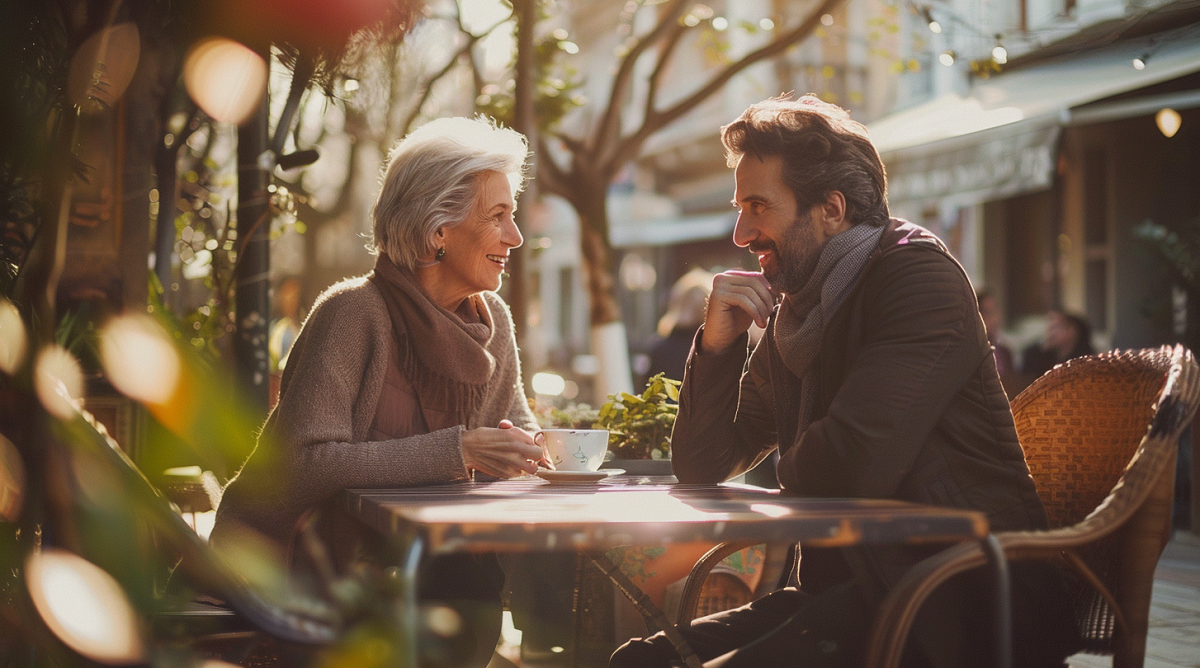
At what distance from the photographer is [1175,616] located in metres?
5.07

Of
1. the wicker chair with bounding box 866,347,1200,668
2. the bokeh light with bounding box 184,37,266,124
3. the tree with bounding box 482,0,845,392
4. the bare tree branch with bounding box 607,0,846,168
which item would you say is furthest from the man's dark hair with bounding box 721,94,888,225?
the tree with bounding box 482,0,845,392

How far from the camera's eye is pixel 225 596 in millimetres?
1495

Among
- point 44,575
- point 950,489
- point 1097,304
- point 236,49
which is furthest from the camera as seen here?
point 1097,304

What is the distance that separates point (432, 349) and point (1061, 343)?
7.56 m

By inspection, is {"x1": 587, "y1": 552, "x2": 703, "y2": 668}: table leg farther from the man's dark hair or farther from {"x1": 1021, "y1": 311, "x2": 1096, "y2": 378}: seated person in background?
{"x1": 1021, "y1": 311, "x2": 1096, "y2": 378}: seated person in background

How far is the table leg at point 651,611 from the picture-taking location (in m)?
2.12

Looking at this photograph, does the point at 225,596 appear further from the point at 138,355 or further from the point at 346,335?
the point at 138,355

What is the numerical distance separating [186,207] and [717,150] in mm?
17621

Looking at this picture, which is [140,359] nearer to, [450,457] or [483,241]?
[483,241]

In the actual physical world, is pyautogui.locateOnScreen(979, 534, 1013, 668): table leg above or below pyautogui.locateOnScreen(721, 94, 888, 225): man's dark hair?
below

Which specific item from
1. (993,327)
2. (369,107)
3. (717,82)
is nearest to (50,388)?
(717,82)

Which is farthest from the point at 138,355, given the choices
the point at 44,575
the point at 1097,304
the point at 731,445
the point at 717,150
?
the point at 717,150

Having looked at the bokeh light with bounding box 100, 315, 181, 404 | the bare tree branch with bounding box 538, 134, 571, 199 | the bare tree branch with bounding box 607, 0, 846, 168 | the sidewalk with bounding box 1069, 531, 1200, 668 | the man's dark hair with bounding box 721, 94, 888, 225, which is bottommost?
the sidewalk with bounding box 1069, 531, 1200, 668

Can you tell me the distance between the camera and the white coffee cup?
2.60 meters
